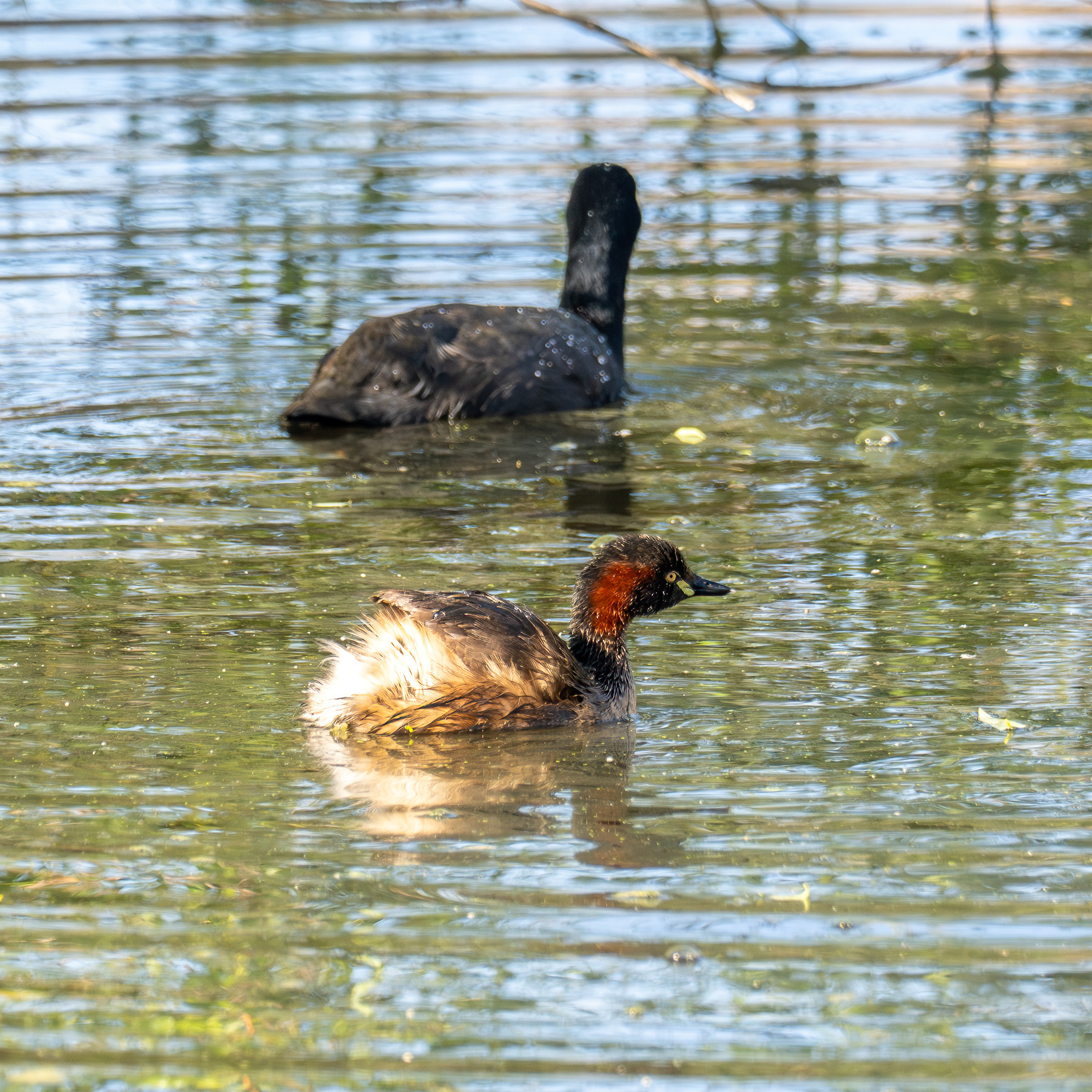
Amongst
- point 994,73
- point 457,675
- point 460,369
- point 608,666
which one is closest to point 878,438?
point 460,369

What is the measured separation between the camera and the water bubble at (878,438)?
11398 mm

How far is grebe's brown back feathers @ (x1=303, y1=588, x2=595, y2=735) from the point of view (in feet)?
22.9

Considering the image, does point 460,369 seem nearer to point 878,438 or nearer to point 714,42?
point 878,438

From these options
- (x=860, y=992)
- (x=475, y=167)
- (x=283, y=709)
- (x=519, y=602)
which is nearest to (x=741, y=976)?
(x=860, y=992)

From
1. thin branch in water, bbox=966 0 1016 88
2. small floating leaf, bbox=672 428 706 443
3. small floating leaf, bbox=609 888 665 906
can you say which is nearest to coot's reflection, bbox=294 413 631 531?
small floating leaf, bbox=672 428 706 443

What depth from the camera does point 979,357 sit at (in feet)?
43.9

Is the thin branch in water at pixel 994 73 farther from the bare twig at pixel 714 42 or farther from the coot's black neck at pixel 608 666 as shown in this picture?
the coot's black neck at pixel 608 666

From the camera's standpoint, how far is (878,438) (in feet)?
37.7

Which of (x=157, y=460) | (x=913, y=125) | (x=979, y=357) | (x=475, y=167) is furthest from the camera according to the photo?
(x=913, y=125)

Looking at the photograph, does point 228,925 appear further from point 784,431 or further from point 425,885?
point 784,431

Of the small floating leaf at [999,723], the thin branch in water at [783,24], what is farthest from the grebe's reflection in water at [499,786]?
the thin branch in water at [783,24]

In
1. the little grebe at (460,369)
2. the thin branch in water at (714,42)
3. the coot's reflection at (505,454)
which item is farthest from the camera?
the little grebe at (460,369)

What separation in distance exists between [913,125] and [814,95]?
8.67ft

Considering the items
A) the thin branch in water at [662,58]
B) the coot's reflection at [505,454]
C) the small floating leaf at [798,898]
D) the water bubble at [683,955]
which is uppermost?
the thin branch in water at [662,58]
